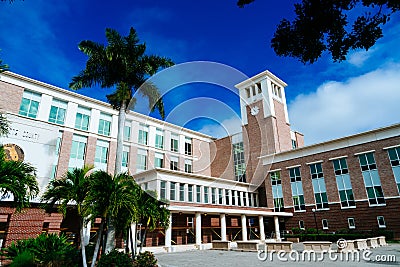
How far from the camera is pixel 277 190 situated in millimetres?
35906

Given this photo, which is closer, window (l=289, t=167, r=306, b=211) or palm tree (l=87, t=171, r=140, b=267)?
palm tree (l=87, t=171, r=140, b=267)

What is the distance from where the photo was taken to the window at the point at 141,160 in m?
37.6


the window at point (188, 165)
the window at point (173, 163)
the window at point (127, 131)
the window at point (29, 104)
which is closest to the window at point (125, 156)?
the window at point (127, 131)

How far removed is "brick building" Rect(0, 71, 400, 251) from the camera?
88.1ft

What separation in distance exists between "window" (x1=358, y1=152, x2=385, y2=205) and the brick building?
0.10 metres

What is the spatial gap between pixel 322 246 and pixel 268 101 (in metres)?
27.3

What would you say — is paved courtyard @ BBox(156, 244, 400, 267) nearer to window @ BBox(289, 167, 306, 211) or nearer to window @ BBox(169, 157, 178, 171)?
window @ BBox(289, 167, 306, 211)

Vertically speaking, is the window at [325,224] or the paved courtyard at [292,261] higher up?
the window at [325,224]

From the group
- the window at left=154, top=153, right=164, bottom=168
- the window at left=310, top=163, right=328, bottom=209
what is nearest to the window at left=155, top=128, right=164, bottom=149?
the window at left=154, top=153, right=164, bottom=168

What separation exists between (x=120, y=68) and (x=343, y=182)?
28106 mm

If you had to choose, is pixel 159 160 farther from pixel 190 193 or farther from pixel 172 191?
pixel 172 191

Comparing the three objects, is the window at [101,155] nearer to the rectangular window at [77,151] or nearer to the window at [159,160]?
the rectangular window at [77,151]

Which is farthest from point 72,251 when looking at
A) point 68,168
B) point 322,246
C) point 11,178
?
point 68,168

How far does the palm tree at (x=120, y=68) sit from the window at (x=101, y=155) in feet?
61.7
